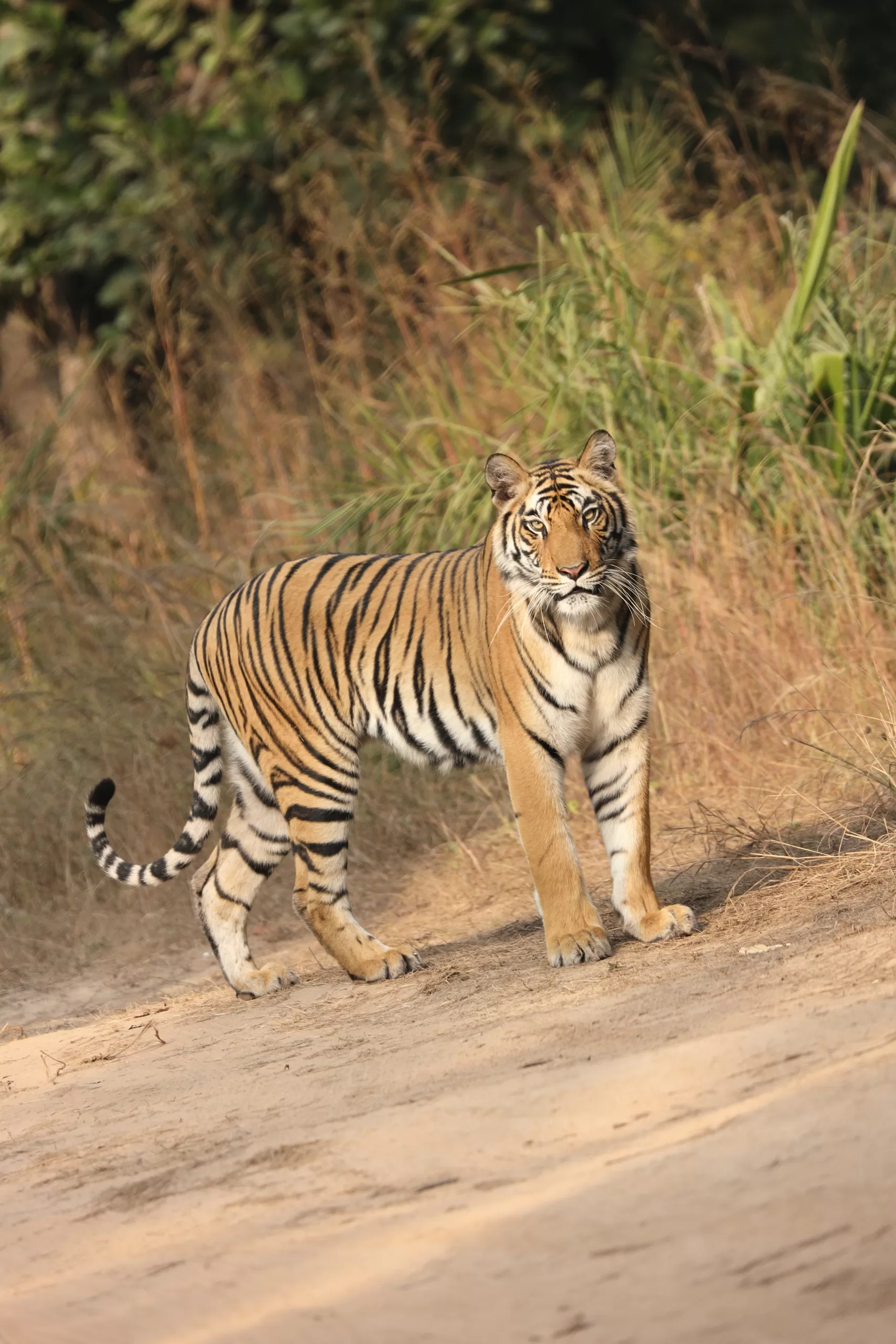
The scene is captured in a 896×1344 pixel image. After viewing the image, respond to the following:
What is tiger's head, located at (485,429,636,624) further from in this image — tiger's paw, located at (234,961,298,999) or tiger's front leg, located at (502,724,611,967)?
tiger's paw, located at (234,961,298,999)

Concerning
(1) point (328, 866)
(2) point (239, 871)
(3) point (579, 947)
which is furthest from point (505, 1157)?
(2) point (239, 871)

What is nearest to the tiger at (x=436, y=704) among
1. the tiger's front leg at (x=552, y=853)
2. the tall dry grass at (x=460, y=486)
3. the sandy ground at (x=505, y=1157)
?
the tiger's front leg at (x=552, y=853)

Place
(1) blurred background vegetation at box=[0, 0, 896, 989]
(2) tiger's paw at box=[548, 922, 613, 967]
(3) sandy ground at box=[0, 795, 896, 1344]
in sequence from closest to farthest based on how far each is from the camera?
(3) sandy ground at box=[0, 795, 896, 1344]
(2) tiger's paw at box=[548, 922, 613, 967]
(1) blurred background vegetation at box=[0, 0, 896, 989]

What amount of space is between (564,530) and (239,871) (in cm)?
154

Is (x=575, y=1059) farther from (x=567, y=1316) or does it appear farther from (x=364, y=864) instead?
(x=364, y=864)

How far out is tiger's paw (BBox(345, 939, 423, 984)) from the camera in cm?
452

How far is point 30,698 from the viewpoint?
7180 millimetres

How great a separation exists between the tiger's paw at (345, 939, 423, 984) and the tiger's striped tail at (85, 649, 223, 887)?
614 mm

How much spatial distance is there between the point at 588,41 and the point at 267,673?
24.6 feet

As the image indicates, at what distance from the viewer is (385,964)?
4.53 m

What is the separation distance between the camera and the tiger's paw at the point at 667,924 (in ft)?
13.4

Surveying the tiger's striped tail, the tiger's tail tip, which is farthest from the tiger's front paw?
the tiger's tail tip

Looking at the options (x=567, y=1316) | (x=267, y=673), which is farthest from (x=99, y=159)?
(x=567, y=1316)

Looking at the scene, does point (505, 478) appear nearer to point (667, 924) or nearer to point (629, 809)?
point (629, 809)
